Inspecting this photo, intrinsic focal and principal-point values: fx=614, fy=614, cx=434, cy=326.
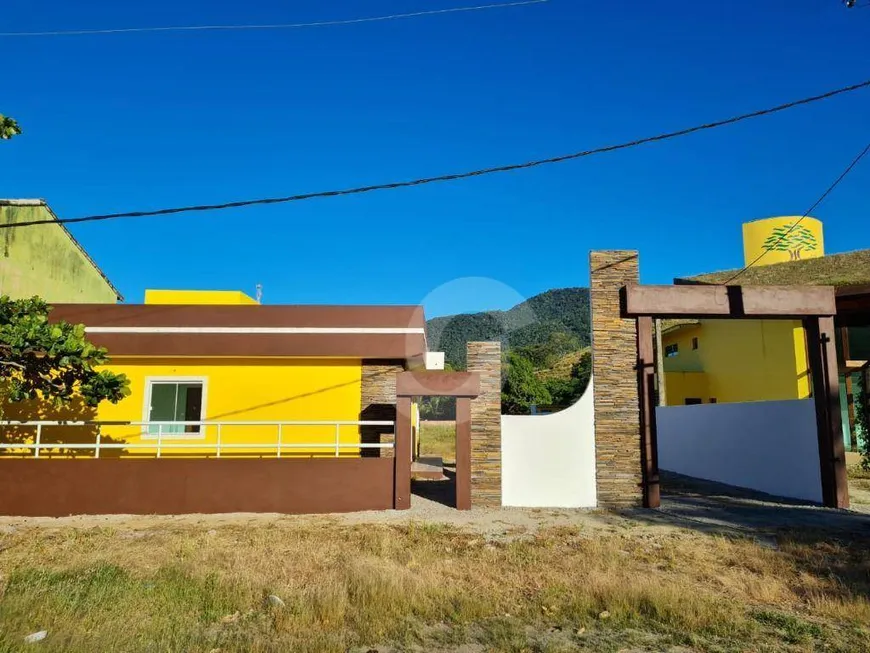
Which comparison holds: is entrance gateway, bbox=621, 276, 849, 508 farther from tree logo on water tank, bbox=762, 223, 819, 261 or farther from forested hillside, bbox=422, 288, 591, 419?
forested hillside, bbox=422, 288, 591, 419

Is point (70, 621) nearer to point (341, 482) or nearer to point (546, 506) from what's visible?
point (341, 482)

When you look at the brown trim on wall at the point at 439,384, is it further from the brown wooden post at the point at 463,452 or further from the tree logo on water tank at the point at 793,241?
the tree logo on water tank at the point at 793,241

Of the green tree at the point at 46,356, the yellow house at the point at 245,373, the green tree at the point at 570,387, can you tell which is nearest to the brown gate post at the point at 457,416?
the yellow house at the point at 245,373

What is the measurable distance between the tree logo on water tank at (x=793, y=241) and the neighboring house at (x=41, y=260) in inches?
1216

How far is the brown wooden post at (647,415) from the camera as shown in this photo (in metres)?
11.5

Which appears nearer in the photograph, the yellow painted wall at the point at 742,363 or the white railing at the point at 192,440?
the white railing at the point at 192,440

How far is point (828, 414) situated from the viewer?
11781 millimetres

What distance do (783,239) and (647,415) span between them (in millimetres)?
25133

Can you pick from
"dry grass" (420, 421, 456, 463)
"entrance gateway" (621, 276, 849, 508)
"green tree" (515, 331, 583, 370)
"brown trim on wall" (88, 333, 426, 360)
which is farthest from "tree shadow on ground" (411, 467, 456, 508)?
"green tree" (515, 331, 583, 370)

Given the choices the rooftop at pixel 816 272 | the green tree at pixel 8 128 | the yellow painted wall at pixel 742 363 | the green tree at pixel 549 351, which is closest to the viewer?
the green tree at pixel 8 128

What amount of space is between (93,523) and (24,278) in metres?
9.00

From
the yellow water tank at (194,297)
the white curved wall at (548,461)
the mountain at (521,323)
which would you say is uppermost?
the mountain at (521,323)

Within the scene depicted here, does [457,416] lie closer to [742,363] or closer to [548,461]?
[548,461]

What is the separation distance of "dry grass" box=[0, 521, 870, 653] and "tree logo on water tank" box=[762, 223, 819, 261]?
88.4ft
